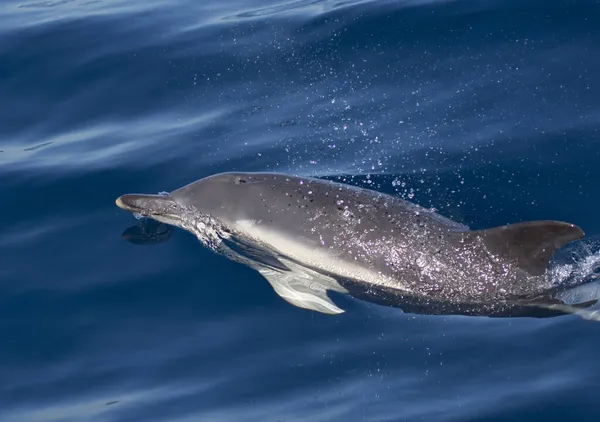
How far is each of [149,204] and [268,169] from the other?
165 cm

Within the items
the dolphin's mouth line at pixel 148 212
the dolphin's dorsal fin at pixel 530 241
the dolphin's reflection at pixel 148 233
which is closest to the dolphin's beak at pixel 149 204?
the dolphin's mouth line at pixel 148 212

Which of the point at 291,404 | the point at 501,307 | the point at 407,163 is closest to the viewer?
the point at 291,404

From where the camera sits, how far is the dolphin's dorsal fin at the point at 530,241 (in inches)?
292

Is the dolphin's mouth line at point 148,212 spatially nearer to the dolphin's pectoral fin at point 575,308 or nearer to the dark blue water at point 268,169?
the dark blue water at point 268,169

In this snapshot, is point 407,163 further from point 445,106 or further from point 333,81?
point 333,81

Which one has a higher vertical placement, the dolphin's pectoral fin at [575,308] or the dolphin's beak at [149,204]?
the dolphin's beak at [149,204]

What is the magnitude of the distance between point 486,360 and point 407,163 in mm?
3470

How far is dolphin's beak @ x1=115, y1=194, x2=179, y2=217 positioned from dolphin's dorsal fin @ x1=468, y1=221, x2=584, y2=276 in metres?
2.97

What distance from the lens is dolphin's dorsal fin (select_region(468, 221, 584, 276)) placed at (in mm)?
7418

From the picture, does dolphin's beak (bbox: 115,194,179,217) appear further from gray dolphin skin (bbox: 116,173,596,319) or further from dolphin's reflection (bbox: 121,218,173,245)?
dolphin's reflection (bbox: 121,218,173,245)

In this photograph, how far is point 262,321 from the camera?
26.9 feet

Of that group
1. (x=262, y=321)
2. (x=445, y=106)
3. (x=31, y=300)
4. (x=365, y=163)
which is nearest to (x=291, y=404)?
(x=262, y=321)

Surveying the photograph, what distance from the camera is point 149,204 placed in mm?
9297

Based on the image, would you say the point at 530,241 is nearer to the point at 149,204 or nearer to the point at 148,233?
the point at 149,204
